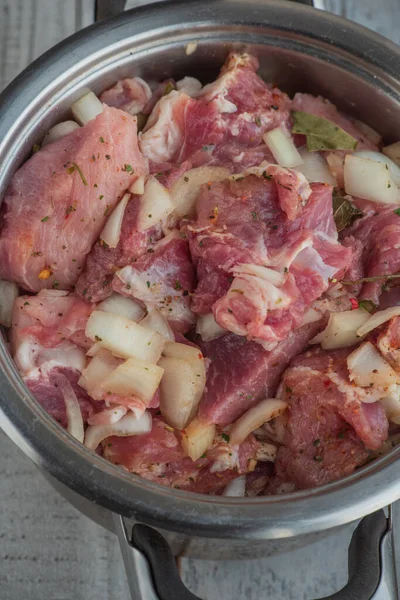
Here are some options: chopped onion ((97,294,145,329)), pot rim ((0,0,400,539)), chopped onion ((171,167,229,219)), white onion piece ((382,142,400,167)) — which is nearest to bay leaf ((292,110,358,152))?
white onion piece ((382,142,400,167))

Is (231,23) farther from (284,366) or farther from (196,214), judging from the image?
(284,366)

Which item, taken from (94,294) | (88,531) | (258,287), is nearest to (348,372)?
(258,287)

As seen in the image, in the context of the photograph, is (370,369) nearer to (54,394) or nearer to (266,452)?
(266,452)

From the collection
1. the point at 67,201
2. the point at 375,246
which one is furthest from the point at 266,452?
the point at 67,201

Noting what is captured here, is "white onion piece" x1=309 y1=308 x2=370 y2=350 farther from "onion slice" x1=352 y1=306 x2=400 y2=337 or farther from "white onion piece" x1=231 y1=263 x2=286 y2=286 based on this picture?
Result: "white onion piece" x1=231 y1=263 x2=286 y2=286

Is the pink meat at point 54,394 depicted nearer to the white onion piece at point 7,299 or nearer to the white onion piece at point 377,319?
the white onion piece at point 7,299

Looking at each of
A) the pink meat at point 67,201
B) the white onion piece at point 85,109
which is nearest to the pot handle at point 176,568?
the pink meat at point 67,201

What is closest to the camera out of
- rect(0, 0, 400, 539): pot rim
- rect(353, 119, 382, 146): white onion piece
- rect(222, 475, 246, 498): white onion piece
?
rect(0, 0, 400, 539): pot rim
